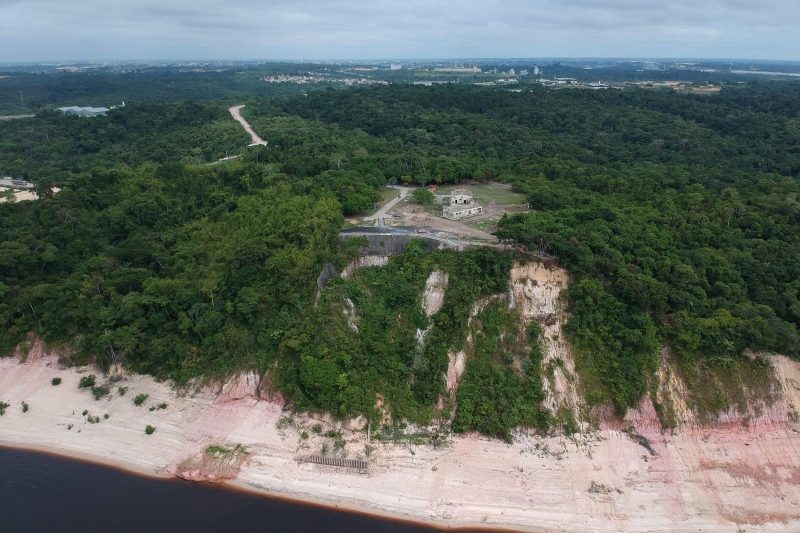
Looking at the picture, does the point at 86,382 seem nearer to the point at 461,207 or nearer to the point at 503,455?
the point at 503,455

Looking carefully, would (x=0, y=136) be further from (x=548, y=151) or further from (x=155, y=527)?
(x=548, y=151)

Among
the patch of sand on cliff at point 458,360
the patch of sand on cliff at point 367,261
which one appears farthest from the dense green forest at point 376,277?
the patch of sand on cliff at point 367,261

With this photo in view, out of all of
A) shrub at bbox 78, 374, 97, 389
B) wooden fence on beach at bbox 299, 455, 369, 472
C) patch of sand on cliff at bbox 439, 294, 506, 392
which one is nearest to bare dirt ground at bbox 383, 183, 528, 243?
patch of sand on cliff at bbox 439, 294, 506, 392

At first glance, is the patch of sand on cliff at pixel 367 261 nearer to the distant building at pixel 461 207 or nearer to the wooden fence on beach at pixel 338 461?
the distant building at pixel 461 207

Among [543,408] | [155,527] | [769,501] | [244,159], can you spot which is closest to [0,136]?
[244,159]

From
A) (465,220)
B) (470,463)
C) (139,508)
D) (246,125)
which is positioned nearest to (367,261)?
(465,220)

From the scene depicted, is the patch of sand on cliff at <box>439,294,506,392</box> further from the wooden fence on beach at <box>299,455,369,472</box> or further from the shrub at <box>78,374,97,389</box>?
the shrub at <box>78,374,97,389</box>

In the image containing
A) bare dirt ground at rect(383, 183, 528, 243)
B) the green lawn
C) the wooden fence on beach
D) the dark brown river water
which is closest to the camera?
the dark brown river water
